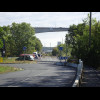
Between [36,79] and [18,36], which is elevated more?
[18,36]

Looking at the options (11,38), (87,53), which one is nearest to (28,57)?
(11,38)

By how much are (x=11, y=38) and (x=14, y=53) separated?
734 centimetres

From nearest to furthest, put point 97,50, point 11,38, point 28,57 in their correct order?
point 97,50 → point 28,57 → point 11,38

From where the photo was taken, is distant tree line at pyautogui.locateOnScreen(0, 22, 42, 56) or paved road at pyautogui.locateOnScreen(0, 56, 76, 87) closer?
paved road at pyautogui.locateOnScreen(0, 56, 76, 87)

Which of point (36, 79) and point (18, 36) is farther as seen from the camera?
point (18, 36)

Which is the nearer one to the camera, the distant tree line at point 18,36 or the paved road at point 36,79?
the paved road at point 36,79

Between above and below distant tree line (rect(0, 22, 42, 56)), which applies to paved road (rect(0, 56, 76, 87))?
below

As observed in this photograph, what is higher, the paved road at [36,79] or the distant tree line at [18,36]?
the distant tree line at [18,36]
